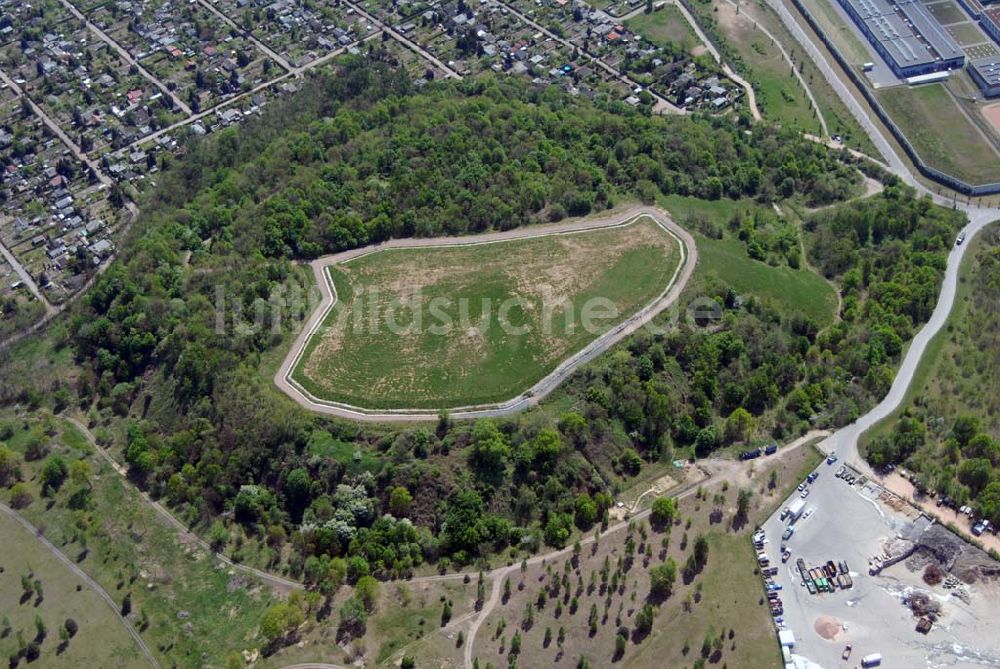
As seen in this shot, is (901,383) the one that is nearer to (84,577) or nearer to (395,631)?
(395,631)

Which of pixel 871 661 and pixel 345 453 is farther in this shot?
pixel 345 453

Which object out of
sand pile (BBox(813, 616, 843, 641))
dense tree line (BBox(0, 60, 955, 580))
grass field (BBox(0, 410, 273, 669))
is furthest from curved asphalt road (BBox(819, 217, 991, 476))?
grass field (BBox(0, 410, 273, 669))

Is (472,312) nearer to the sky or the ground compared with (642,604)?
nearer to the sky

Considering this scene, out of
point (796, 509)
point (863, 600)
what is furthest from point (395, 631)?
point (863, 600)

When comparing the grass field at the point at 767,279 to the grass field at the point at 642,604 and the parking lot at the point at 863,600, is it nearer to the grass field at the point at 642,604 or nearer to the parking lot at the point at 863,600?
the parking lot at the point at 863,600

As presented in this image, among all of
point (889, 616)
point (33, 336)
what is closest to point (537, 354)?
point (889, 616)
